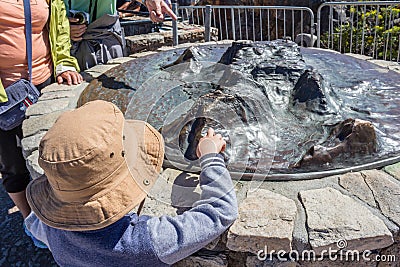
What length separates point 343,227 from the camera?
1.45 meters

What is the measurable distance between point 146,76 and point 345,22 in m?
5.26

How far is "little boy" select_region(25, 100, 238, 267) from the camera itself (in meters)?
1.14

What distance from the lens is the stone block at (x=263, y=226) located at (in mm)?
1435

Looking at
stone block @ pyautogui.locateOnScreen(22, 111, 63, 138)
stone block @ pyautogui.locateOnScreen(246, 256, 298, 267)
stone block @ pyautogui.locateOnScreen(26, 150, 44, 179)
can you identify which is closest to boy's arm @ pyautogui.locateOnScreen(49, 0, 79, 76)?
stone block @ pyautogui.locateOnScreen(22, 111, 63, 138)

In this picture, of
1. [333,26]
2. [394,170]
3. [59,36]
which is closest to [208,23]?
[59,36]

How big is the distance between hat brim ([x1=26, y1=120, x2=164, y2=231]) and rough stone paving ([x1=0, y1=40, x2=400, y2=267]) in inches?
12.7

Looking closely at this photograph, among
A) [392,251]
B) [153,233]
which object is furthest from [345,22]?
[153,233]

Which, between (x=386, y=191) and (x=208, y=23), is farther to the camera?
(x=208, y=23)

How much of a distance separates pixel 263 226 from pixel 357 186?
1.50 feet

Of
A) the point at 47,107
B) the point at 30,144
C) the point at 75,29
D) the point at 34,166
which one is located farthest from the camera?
the point at 75,29

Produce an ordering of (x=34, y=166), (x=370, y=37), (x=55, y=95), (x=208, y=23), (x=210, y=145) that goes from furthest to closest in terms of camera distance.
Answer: (x=370, y=37) → (x=208, y=23) → (x=55, y=95) → (x=34, y=166) → (x=210, y=145)

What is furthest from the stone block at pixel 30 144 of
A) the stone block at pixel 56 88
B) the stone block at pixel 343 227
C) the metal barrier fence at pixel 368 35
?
the metal barrier fence at pixel 368 35

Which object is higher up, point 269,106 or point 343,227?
point 269,106

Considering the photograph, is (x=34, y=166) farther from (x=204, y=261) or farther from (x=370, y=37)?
(x=370, y=37)
